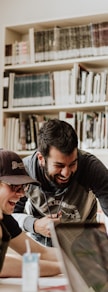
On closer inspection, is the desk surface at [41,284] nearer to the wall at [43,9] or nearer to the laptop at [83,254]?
the laptop at [83,254]

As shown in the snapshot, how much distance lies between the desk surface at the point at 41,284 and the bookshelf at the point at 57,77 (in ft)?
6.05

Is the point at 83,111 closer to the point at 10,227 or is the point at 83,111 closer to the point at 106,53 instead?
the point at 106,53

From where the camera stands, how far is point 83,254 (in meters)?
1.38

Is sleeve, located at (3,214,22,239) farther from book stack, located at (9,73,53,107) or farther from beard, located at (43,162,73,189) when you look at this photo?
book stack, located at (9,73,53,107)

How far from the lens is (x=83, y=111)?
11.9ft

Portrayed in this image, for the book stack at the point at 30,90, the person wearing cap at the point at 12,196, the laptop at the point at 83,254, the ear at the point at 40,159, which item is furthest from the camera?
the book stack at the point at 30,90

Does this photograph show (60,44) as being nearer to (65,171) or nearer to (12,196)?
(65,171)

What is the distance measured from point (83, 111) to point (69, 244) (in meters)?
2.30

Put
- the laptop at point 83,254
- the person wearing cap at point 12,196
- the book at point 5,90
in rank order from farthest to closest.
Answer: the book at point 5,90 → the person wearing cap at point 12,196 → the laptop at point 83,254

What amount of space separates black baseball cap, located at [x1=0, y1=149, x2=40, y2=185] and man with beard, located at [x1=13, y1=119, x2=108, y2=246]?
234 mm

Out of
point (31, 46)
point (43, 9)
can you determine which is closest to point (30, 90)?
point (31, 46)

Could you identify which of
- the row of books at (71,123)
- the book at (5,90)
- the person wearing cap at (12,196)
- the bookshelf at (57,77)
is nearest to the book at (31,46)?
the bookshelf at (57,77)

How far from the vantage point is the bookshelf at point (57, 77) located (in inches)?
135

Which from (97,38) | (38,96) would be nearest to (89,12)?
(97,38)
